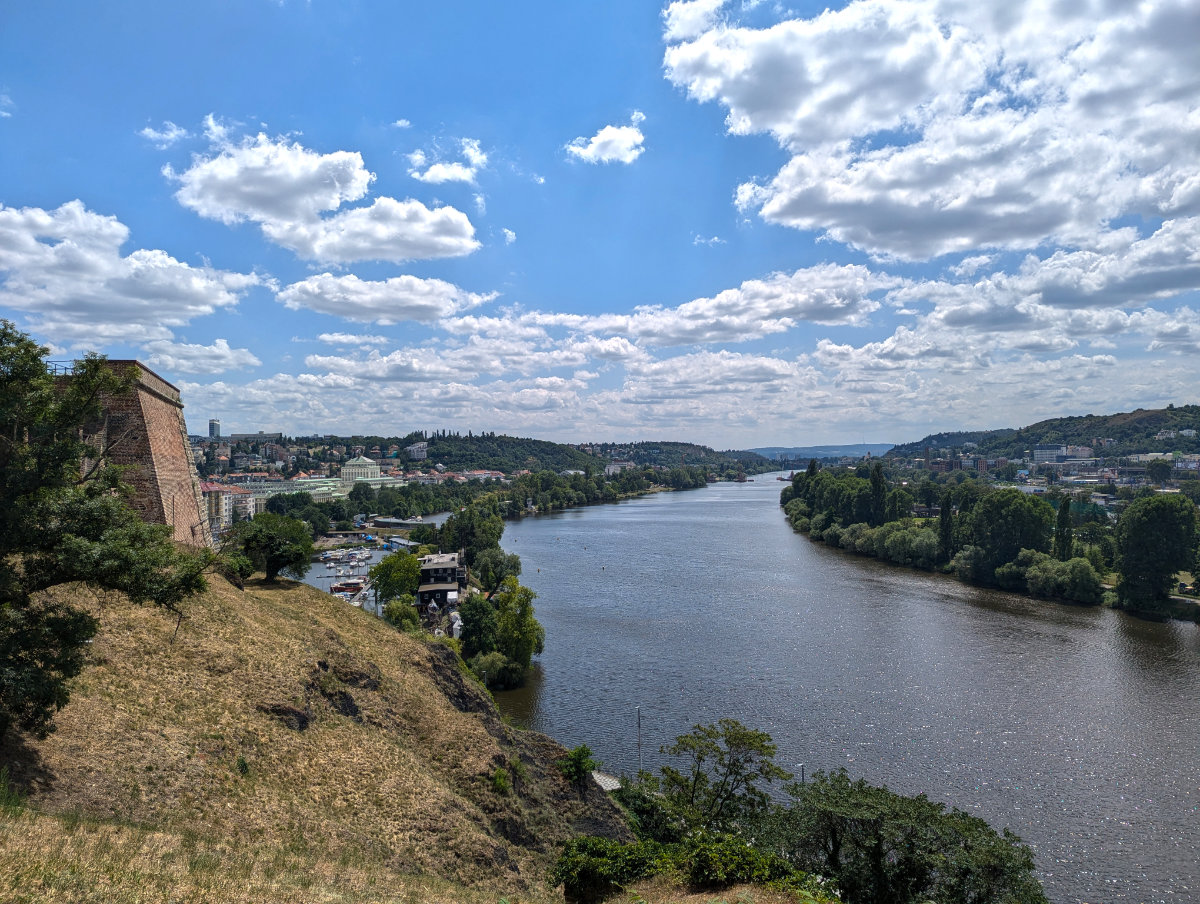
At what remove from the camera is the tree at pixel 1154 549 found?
44.9 metres

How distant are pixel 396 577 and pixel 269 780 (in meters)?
32.6

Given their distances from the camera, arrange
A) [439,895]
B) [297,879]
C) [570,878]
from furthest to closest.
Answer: [570,878] → [439,895] → [297,879]

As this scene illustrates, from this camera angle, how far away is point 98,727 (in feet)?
35.0

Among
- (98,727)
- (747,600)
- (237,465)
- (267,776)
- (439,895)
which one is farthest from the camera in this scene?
(237,465)

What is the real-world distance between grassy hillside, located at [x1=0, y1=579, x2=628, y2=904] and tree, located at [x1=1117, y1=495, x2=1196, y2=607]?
43.7m

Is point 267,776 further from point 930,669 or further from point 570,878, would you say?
point 930,669

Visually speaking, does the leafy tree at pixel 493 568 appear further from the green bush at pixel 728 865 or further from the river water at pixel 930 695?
the green bush at pixel 728 865

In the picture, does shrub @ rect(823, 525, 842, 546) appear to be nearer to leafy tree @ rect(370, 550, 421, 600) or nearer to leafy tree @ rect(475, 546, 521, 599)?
leafy tree @ rect(475, 546, 521, 599)

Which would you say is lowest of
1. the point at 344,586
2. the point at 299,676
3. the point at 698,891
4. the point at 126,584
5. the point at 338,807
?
the point at 344,586

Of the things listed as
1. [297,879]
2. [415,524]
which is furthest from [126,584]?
[415,524]

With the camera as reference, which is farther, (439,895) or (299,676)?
(299,676)

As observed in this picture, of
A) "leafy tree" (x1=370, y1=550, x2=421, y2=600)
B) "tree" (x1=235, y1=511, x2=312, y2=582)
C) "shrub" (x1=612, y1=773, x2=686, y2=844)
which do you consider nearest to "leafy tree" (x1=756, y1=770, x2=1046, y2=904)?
"shrub" (x1=612, y1=773, x2=686, y2=844)

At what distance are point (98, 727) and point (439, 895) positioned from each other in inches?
227

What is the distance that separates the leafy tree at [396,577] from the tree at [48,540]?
34193 millimetres
